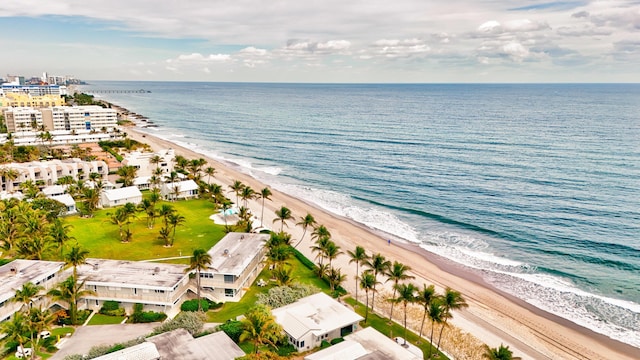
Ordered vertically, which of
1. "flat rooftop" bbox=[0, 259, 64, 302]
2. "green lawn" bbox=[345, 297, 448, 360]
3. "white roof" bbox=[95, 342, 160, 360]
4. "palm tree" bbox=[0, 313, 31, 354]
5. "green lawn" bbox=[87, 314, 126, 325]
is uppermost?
"palm tree" bbox=[0, 313, 31, 354]

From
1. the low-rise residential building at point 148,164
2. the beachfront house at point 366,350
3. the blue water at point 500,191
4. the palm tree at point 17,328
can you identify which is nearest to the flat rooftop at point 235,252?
the beachfront house at point 366,350

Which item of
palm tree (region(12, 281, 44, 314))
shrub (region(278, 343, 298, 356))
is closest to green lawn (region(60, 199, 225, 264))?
palm tree (region(12, 281, 44, 314))

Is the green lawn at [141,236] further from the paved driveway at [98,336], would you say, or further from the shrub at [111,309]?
the paved driveway at [98,336]

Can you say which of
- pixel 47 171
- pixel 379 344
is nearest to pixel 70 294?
pixel 379 344

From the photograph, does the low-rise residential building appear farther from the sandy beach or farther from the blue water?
the sandy beach

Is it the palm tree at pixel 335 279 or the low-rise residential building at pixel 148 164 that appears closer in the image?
the palm tree at pixel 335 279
